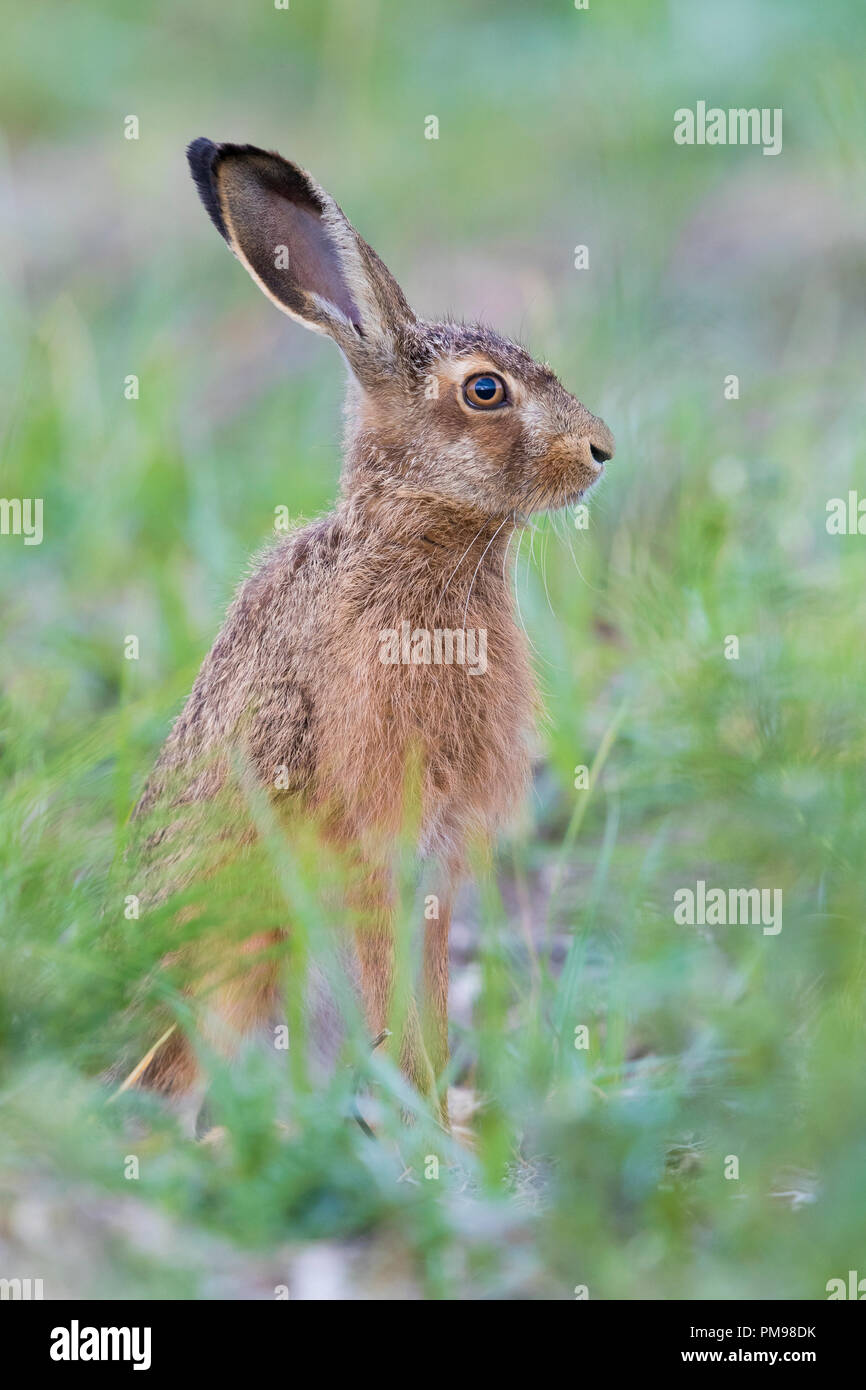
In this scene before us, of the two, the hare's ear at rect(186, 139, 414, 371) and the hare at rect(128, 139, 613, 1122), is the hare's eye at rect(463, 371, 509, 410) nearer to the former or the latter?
the hare at rect(128, 139, 613, 1122)

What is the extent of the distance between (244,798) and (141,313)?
4.01 metres

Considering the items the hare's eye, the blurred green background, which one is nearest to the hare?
the hare's eye

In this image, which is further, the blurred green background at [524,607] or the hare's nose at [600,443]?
the hare's nose at [600,443]

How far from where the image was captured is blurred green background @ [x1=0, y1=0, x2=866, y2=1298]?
360 centimetres

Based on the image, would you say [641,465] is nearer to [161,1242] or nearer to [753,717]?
[753,717]

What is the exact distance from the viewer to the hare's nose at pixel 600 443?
4.63m

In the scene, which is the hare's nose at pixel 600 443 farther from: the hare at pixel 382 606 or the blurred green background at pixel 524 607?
the blurred green background at pixel 524 607

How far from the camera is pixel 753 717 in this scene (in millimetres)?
5109

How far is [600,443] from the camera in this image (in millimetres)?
4648

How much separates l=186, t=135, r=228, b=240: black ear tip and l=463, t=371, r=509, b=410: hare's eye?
81 centimetres

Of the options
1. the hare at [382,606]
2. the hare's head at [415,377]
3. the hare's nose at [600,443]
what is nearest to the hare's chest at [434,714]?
the hare at [382,606]

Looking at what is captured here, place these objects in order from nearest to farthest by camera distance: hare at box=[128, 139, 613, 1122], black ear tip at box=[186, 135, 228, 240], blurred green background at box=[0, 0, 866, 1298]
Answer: blurred green background at box=[0, 0, 866, 1298] < black ear tip at box=[186, 135, 228, 240] < hare at box=[128, 139, 613, 1122]

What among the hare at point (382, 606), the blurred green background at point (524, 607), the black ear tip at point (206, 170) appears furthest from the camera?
the hare at point (382, 606)

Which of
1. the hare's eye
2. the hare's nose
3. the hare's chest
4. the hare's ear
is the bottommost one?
the hare's chest
